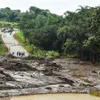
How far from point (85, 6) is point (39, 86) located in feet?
124

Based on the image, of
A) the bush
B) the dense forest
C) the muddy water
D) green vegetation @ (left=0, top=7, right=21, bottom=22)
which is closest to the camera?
the muddy water

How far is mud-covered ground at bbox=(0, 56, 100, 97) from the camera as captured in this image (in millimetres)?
37041

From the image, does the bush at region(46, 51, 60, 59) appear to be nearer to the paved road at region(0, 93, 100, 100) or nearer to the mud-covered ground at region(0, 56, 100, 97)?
the mud-covered ground at region(0, 56, 100, 97)

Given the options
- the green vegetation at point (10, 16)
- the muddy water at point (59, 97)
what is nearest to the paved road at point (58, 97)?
the muddy water at point (59, 97)

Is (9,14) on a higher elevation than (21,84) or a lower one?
higher

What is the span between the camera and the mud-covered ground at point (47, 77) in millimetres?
37041

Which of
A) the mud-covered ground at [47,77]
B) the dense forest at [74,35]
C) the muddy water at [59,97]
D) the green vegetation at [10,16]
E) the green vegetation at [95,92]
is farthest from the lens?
the green vegetation at [10,16]

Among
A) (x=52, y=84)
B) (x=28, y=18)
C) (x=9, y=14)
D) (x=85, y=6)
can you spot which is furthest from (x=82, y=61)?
(x=9, y=14)

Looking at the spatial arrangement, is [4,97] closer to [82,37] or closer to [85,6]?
[82,37]

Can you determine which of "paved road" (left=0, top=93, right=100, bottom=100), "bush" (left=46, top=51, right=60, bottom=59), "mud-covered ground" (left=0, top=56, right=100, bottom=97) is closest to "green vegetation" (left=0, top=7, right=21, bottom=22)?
"bush" (left=46, top=51, right=60, bottom=59)

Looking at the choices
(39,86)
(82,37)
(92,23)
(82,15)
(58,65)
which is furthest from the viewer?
(82,15)

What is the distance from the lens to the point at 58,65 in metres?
55.2

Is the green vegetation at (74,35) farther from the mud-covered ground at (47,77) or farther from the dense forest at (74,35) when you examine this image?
the mud-covered ground at (47,77)

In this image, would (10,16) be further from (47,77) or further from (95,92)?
(95,92)
